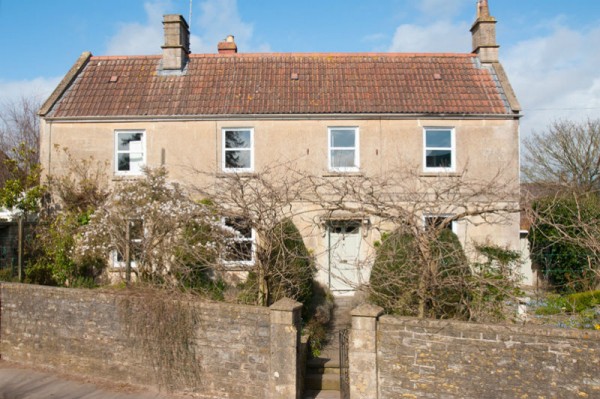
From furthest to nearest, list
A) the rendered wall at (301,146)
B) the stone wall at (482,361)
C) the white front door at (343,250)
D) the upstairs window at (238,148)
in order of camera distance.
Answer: the upstairs window at (238,148) < the rendered wall at (301,146) < the white front door at (343,250) < the stone wall at (482,361)

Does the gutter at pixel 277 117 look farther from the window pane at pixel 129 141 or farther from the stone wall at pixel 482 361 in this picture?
the stone wall at pixel 482 361

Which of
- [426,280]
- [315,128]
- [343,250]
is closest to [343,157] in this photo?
[315,128]

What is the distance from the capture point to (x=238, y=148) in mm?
16047

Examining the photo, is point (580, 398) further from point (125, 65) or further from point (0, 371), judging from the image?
point (125, 65)

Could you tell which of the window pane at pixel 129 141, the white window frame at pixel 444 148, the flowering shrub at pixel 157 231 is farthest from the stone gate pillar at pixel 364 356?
the window pane at pixel 129 141

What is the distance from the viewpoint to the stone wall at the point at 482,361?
6668 millimetres

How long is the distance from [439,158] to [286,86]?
5.67 meters

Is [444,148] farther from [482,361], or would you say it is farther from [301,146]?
[482,361]

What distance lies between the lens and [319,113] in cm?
1572

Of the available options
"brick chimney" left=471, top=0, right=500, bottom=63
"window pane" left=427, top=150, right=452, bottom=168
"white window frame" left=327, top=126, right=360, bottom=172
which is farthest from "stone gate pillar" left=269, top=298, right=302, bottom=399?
"brick chimney" left=471, top=0, right=500, bottom=63

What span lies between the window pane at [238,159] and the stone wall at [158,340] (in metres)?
7.18

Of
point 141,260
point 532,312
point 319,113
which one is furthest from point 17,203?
point 532,312

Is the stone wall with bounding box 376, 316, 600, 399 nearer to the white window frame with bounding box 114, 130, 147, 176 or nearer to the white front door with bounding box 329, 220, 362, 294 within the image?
the white front door with bounding box 329, 220, 362, 294

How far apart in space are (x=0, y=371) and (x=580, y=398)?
1070cm
